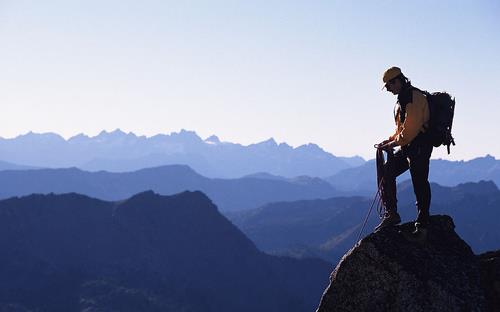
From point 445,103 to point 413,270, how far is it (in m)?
3.40

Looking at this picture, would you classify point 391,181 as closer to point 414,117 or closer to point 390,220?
point 390,220

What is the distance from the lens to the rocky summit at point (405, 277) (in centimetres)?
1036

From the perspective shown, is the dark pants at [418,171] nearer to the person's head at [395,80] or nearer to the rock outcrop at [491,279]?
the person's head at [395,80]

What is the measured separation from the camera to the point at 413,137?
36.6ft

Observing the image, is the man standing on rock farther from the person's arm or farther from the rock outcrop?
the rock outcrop

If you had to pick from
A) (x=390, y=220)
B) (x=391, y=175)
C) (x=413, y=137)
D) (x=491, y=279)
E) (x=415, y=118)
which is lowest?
(x=491, y=279)

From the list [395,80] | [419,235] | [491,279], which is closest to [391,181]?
[419,235]

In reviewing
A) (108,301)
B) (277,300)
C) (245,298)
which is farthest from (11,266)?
(277,300)

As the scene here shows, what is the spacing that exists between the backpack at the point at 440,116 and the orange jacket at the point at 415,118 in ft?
0.47

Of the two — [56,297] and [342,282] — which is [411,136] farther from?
[56,297]

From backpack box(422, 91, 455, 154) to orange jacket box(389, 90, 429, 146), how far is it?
0.14 metres

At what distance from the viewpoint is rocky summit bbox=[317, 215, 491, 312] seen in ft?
34.0

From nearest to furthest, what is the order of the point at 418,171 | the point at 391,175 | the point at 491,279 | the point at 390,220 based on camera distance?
the point at 491,279, the point at 418,171, the point at 390,220, the point at 391,175

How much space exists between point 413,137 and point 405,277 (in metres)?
2.77
